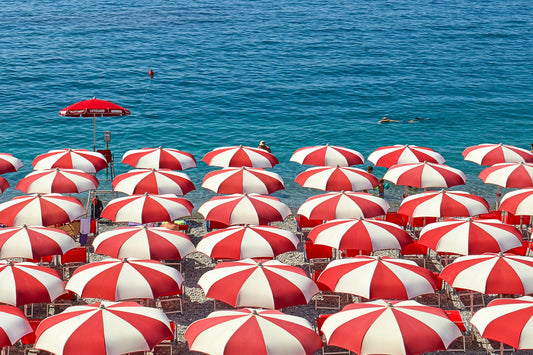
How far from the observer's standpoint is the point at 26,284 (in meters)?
11.5

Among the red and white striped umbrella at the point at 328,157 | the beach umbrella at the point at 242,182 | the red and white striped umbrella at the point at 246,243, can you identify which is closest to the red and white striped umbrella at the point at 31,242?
the red and white striped umbrella at the point at 246,243

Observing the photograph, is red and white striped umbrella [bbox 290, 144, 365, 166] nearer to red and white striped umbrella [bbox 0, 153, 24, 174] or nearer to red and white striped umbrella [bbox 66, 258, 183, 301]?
red and white striped umbrella [bbox 0, 153, 24, 174]

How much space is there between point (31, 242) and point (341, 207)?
7.06 meters

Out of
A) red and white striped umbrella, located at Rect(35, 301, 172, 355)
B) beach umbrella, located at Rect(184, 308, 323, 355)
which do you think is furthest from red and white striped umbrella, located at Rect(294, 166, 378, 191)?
red and white striped umbrella, located at Rect(35, 301, 172, 355)

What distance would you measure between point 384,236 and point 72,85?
3212cm

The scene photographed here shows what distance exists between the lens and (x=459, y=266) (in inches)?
501

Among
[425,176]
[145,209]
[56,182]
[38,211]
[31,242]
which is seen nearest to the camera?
[31,242]

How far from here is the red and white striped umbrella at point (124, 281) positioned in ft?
37.9

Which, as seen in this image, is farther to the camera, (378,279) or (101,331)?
(378,279)

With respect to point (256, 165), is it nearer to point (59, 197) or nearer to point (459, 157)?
point (59, 197)

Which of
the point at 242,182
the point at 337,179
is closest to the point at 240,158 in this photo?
the point at 242,182

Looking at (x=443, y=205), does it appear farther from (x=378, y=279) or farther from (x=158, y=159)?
(x=158, y=159)

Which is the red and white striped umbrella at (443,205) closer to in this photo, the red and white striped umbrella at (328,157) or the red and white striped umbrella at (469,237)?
the red and white striped umbrella at (469,237)

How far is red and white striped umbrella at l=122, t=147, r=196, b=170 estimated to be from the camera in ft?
62.1
